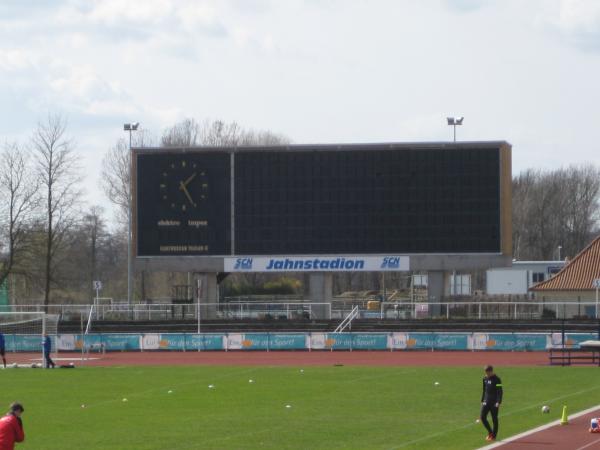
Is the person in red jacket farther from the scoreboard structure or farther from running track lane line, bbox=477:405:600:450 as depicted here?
the scoreboard structure

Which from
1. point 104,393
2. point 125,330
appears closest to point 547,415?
point 104,393

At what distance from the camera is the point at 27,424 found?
89.8ft

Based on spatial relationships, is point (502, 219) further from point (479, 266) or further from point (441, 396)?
point (441, 396)

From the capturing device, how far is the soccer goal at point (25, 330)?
186 ft

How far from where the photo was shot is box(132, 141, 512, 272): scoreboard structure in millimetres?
53438

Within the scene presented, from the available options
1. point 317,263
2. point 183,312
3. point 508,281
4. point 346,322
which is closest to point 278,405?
point 317,263

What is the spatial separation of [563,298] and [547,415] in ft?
136

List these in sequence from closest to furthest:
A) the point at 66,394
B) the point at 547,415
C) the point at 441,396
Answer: the point at 547,415 → the point at 441,396 → the point at 66,394

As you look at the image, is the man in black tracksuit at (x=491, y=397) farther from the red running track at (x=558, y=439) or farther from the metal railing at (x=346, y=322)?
the metal railing at (x=346, y=322)

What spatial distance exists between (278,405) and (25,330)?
31.9 m

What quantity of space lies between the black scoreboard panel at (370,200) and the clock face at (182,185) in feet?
5.46

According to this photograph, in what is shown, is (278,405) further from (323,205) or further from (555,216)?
(555,216)

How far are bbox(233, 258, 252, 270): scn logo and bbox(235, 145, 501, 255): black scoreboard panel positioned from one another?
3.47 feet

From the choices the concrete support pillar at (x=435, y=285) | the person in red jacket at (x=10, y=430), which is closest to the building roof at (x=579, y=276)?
the concrete support pillar at (x=435, y=285)
